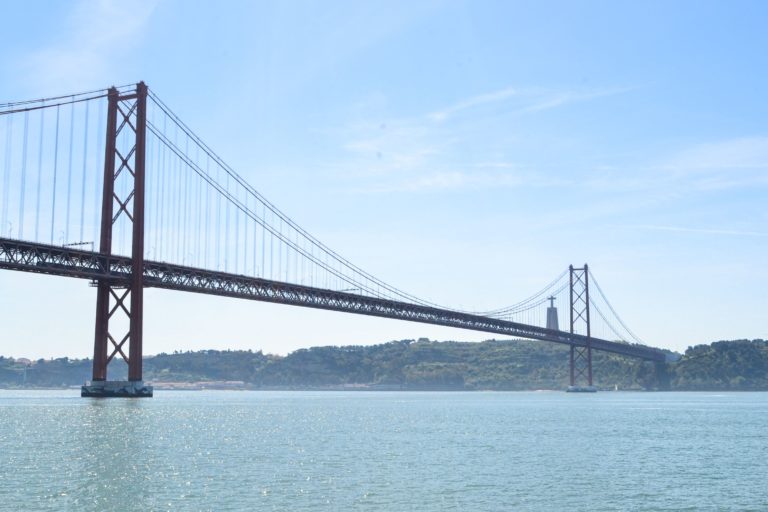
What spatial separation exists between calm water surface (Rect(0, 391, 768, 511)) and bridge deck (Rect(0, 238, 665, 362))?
1441 centimetres

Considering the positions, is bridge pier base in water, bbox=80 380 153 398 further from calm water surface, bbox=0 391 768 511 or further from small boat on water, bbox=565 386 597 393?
small boat on water, bbox=565 386 597 393

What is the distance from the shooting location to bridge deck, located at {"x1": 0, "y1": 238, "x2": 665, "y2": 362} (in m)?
60.9

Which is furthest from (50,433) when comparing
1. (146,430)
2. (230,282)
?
(230,282)

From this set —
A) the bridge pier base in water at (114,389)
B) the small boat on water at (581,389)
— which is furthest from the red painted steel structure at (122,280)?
the small boat on water at (581,389)

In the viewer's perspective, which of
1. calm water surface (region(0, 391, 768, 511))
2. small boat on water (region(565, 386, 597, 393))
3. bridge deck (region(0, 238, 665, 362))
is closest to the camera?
calm water surface (region(0, 391, 768, 511))

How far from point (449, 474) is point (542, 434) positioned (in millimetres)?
16450

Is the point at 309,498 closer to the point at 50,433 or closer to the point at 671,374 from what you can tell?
the point at 50,433

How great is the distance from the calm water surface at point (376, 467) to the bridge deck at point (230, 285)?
14407 millimetres

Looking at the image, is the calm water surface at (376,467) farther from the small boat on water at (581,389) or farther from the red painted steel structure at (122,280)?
the small boat on water at (581,389)

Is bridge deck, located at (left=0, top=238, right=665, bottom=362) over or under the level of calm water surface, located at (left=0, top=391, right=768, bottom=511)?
over

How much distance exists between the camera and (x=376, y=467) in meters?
28.8

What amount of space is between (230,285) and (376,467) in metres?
48.5

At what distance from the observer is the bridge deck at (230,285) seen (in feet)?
200

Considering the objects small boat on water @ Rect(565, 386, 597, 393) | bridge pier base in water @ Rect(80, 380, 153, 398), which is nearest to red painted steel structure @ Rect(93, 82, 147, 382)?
bridge pier base in water @ Rect(80, 380, 153, 398)
